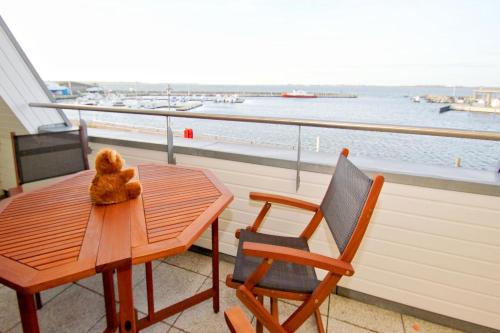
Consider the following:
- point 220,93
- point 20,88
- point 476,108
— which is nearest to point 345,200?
point 476,108

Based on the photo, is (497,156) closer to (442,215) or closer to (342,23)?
(442,215)

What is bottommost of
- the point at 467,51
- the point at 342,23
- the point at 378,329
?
the point at 378,329

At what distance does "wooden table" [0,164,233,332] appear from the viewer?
0.82 m

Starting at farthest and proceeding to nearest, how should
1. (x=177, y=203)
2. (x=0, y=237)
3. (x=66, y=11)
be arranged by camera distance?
(x=66, y=11) < (x=177, y=203) < (x=0, y=237)

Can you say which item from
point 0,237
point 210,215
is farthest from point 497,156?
A: point 0,237

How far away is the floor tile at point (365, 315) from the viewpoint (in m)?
1.66

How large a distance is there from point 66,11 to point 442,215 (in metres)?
4.45

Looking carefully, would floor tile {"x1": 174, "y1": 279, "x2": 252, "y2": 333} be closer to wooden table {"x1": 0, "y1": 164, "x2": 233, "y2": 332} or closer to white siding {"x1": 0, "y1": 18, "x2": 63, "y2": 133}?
wooden table {"x1": 0, "y1": 164, "x2": 233, "y2": 332}

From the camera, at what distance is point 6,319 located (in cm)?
165

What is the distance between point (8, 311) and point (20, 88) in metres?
2.18

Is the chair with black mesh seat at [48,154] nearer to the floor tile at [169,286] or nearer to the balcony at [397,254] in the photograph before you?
the balcony at [397,254]

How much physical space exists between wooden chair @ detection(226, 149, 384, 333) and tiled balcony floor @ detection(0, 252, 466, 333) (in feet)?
1.70

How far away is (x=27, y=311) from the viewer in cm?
87

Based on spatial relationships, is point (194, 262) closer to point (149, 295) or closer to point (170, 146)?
point (149, 295)
